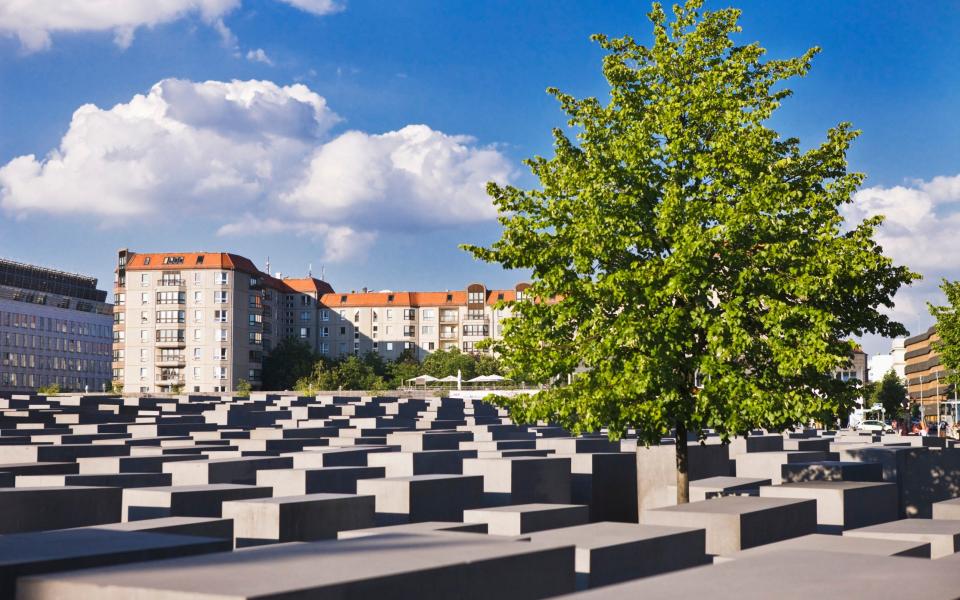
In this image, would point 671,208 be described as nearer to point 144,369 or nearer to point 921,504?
Answer: point 921,504

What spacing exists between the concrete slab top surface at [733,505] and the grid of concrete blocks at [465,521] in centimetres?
3

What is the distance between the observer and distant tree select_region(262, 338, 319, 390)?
13512cm

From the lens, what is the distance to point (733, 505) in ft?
42.0

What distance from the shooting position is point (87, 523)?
553 inches

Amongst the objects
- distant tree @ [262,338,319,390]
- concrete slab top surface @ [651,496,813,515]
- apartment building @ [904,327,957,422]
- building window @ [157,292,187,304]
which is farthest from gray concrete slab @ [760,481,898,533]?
apartment building @ [904,327,957,422]

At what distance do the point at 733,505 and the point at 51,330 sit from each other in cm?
14286

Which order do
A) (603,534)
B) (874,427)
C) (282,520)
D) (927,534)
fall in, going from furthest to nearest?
(874,427) < (282,520) < (927,534) < (603,534)

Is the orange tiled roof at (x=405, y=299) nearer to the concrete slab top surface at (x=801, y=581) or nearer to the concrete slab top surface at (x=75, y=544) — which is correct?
the concrete slab top surface at (x=75, y=544)

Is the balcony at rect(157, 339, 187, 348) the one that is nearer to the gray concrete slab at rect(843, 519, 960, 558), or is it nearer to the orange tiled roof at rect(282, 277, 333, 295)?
the orange tiled roof at rect(282, 277, 333, 295)

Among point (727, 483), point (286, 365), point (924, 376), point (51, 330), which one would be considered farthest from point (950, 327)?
point (924, 376)

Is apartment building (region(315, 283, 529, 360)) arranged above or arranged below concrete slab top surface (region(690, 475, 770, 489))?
above

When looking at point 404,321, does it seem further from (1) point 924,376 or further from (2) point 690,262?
(2) point 690,262

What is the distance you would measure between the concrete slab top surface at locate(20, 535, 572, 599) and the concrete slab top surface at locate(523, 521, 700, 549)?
8.50ft

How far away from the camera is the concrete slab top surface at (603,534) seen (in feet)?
32.4
